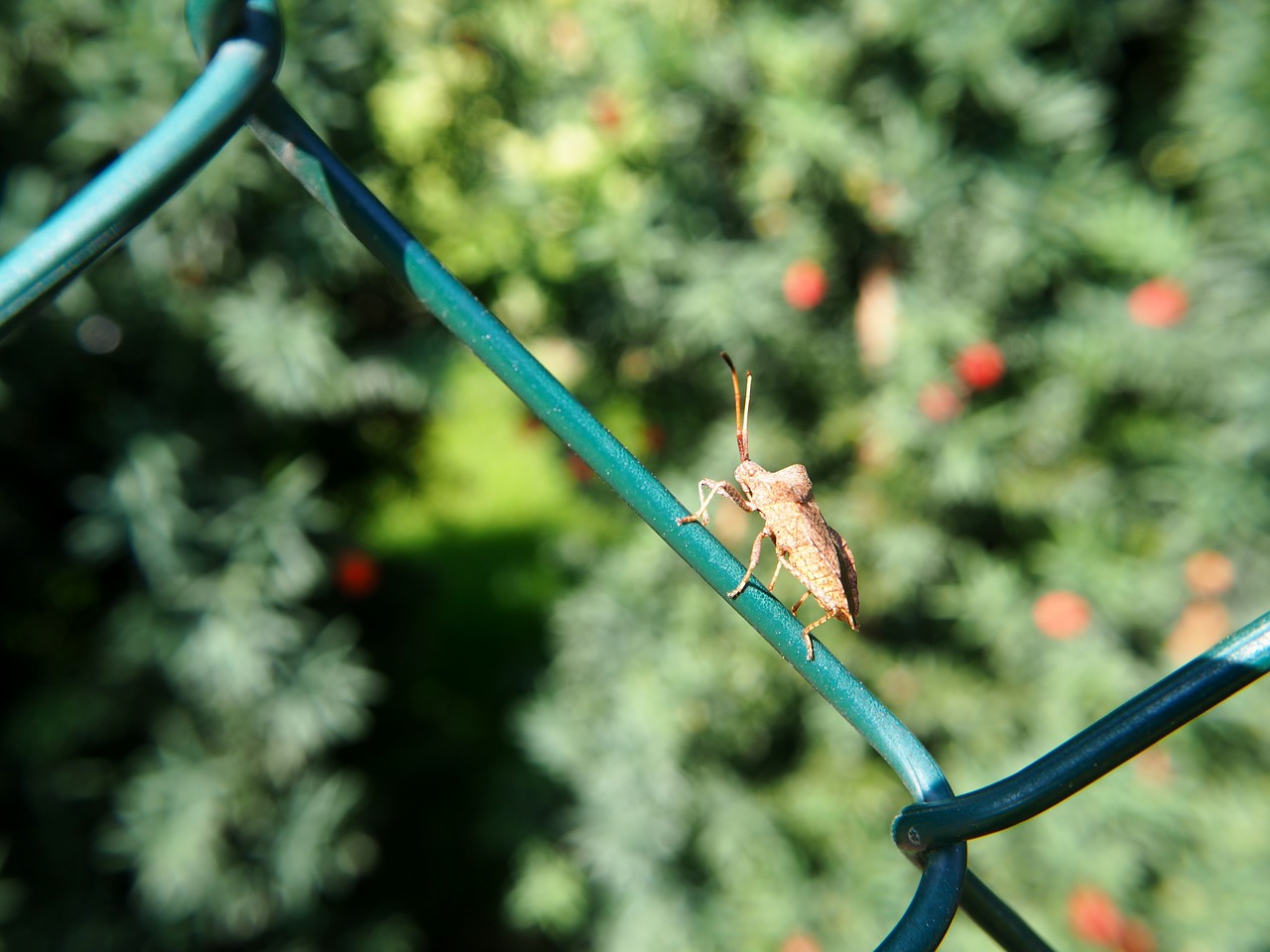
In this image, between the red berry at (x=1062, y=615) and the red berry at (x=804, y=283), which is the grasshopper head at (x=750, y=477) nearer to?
the red berry at (x=804, y=283)

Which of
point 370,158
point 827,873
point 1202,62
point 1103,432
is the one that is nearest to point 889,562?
point 1103,432

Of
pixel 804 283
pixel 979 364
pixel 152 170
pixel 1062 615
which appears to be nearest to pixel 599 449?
pixel 152 170

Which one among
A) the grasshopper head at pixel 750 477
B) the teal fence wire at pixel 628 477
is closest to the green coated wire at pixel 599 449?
the teal fence wire at pixel 628 477

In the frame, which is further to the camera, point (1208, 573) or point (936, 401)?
point (1208, 573)

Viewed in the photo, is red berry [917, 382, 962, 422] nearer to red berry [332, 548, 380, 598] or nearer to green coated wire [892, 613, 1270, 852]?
red berry [332, 548, 380, 598]

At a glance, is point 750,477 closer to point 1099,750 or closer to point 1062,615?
point 1099,750
